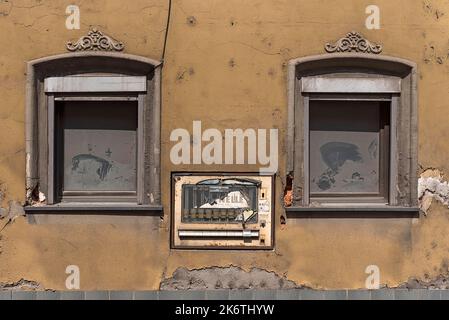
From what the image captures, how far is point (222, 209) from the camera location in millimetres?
6496

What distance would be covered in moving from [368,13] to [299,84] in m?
0.98

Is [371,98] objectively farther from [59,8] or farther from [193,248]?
[59,8]

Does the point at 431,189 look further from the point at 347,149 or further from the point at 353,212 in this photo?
the point at 347,149

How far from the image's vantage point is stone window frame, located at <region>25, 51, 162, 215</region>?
643cm

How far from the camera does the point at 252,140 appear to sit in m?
6.51

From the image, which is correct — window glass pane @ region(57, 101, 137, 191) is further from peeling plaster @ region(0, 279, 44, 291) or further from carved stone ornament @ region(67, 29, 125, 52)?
peeling plaster @ region(0, 279, 44, 291)

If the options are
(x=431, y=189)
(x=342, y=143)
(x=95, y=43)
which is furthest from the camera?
(x=342, y=143)

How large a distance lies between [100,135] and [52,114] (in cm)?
51

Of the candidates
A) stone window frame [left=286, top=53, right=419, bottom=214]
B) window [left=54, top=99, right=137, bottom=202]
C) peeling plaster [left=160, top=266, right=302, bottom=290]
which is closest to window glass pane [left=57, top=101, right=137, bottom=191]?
window [left=54, top=99, right=137, bottom=202]

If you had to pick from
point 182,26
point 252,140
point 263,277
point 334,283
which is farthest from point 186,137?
point 334,283

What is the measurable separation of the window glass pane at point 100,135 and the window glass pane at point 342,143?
72.8 inches

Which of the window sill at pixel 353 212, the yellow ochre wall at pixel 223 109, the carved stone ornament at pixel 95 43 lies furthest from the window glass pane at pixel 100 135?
the window sill at pixel 353 212

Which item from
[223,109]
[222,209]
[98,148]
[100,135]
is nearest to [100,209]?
[98,148]

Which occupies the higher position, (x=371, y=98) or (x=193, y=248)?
(x=371, y=98)
